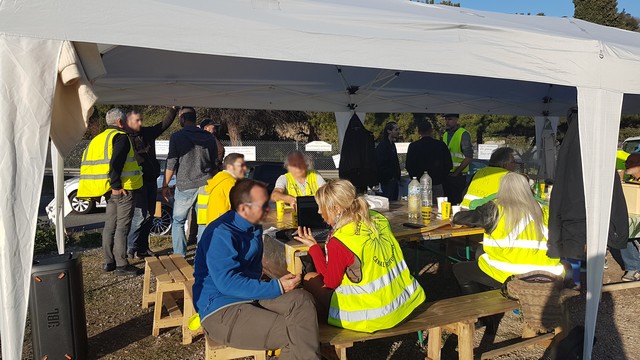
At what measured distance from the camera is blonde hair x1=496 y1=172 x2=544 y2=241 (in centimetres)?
Answer: 355

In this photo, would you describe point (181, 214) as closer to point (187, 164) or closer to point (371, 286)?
point (187, 164)

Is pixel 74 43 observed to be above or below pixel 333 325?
above

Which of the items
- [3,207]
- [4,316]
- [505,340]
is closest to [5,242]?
[3,207]

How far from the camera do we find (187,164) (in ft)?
18.4

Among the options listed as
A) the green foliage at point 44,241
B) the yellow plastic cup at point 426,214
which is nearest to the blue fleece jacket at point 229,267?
the yellow plastic cup at point 426,214

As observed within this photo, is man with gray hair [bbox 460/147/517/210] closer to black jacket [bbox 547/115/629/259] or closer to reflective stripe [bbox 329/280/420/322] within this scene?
black jacket [bbox 547/115/629/259]

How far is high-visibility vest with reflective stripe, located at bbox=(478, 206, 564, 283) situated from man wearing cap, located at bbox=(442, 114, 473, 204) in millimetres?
3466

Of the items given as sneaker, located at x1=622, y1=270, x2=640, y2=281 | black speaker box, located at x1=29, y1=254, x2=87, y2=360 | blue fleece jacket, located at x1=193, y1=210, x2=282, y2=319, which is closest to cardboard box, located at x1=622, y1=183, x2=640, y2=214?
sneaker, located at x1=622, y1=270, x2=640, y2=281

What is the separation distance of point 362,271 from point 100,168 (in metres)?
3.73

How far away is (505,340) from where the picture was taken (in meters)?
3.95

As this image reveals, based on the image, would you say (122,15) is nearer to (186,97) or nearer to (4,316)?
(4,316)

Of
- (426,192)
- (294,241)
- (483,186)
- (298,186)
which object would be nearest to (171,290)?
(294,241)

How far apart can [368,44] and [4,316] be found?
2.31m

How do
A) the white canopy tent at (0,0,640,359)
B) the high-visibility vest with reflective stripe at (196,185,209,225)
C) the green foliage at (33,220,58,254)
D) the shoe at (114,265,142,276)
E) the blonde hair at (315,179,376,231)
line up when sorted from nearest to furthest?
the white canopy tent at (0,0,640,359), the blonde hair at (315,179,376,231), the high-visibility vest with reflective stripe at (196,185,209,225), the shoe at (114,265,142,276), the green foliage at (33,220,58,254)
